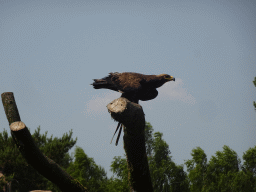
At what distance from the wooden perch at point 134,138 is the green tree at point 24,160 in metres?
14.2

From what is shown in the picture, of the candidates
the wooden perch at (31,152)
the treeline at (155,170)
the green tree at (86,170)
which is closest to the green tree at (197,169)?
the treeline at (155,170)

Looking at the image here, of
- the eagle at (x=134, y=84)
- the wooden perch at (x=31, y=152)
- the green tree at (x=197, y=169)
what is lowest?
the green tree at (x=197, y=169)

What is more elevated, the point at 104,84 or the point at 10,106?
the point at 104,84

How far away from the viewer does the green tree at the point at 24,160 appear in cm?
1648

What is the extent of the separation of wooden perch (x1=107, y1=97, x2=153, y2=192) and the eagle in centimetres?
129

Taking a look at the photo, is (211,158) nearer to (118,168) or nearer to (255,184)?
(255,184)

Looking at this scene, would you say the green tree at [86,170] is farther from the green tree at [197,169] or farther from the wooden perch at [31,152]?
the wooden perch at [31,152]

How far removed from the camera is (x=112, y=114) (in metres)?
3.06

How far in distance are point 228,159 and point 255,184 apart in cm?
274

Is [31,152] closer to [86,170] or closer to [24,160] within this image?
[86,170]

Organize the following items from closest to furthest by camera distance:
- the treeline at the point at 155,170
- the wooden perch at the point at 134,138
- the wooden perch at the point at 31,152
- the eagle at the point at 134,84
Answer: the wooden perch at the point at 31,152 < the wooden perch at the point at 134,138 < the eagle at the point at 134,84 < the treeline at the point at 155,170

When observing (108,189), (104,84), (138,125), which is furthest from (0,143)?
(138,125)

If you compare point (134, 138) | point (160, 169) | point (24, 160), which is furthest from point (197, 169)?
point (134, 138)

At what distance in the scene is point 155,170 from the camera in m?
15.8
